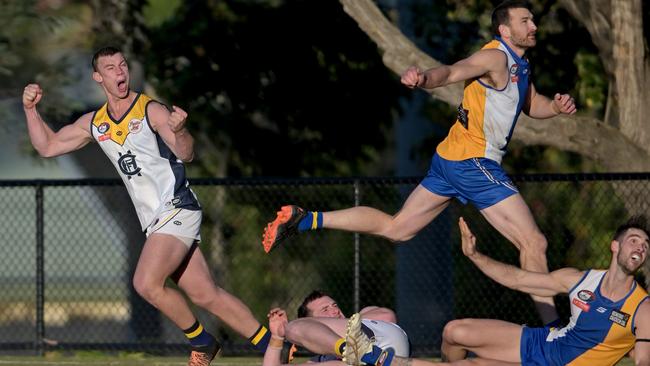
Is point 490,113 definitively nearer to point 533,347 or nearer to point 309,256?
point 533,347

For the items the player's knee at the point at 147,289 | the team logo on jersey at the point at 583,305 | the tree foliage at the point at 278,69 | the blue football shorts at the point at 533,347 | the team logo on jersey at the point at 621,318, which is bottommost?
the tree foliage at the point at 278,69

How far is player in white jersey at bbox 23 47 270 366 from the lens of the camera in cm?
887

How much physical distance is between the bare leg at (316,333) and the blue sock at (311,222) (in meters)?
A: 0.80

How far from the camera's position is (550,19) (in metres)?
15.6

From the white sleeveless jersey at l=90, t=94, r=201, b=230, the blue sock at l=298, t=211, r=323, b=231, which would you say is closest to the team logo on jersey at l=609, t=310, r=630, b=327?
the blue sock at l=298, t=211, r=323, b=231

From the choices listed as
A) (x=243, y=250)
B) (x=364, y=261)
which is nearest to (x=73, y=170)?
(x=243, y=250)

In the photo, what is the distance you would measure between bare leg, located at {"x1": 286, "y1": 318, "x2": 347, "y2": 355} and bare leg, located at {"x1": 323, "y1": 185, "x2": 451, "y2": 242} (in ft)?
2.77

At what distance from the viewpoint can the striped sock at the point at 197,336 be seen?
924 centimetres

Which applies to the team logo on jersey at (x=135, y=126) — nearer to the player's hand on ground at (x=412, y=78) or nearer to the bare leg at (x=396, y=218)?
the bare leg at (x=396, y=218)

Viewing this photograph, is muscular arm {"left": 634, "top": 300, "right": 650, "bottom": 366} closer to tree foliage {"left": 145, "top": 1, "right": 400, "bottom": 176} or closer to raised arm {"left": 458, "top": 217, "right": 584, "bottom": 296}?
raised arm {"left": 458, "top": 217, "right": 584, "bottom": 296}

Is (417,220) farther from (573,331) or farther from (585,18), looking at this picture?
(585,18)

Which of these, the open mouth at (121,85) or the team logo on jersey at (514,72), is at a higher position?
the team logo on jersey at (514,72)

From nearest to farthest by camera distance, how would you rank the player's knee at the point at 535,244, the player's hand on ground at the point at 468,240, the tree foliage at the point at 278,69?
1. the player's hand on ground at the point at 468,240
2. the player's knee at the point at 535,244
3. the tree foliage at the point at 278,69

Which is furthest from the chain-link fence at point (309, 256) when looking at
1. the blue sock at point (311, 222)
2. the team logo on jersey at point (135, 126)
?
the team logo on jersey at point (135, 126)
